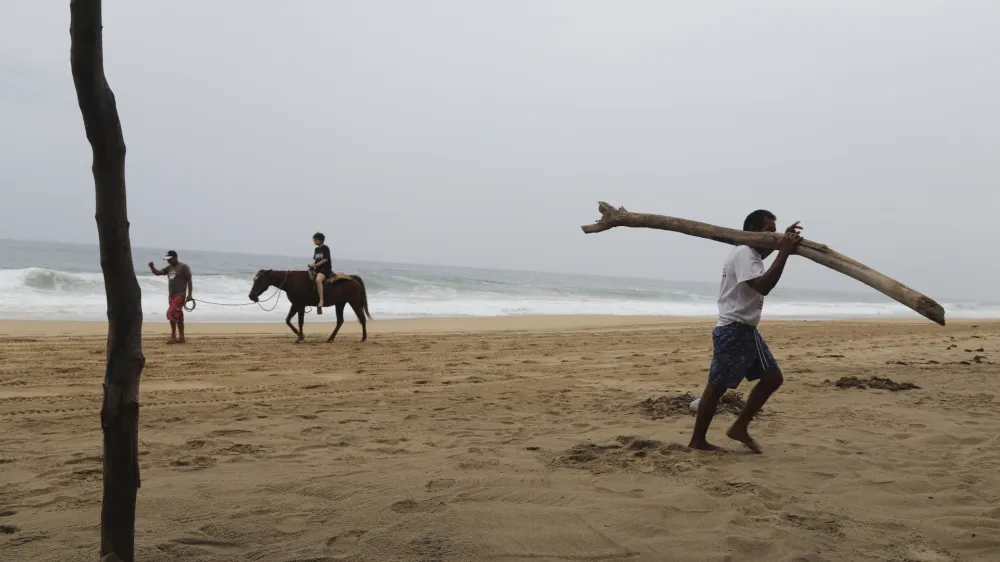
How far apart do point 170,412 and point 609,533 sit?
450cm

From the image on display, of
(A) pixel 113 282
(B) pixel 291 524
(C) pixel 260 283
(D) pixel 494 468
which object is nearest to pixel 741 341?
(D) pixel 494 468

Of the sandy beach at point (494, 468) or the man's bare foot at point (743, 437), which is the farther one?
the man's bare foot at point (743, 437)

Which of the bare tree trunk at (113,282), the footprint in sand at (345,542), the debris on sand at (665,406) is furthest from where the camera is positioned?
the debris on sand at (665,406)

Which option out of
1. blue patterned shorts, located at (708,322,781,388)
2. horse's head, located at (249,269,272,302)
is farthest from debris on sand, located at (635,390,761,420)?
horse's head, located at (249,269,272,302)

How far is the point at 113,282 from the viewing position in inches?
101

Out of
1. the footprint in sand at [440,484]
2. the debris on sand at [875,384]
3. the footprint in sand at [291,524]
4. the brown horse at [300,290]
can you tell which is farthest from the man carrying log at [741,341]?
the brown horse at [300,290]

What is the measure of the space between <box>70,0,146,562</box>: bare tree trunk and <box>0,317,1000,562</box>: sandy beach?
1.57ft

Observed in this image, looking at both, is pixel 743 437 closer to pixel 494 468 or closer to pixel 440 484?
pixel 494 468

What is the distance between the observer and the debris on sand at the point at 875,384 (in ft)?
25.6

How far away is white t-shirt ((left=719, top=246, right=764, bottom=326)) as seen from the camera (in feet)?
15.2

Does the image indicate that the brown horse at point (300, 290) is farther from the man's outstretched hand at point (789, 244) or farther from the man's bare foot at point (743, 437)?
the man's outstretched hand at point (789, 244)

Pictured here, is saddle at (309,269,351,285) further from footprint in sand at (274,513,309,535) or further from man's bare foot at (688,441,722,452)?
footprint in sand at (274,513,309,535)

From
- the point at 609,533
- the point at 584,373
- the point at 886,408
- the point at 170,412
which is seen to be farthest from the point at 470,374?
the point at 609,533

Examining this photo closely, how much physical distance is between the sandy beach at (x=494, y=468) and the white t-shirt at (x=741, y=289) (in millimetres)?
1011
